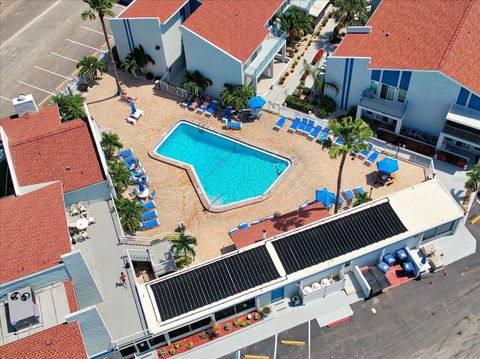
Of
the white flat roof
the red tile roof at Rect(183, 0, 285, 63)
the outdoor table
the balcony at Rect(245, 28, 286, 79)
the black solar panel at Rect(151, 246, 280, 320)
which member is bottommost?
the black solar panel at Rect(151, 246, 280, 320)

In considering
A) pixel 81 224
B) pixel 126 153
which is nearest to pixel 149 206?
pixel 81 224

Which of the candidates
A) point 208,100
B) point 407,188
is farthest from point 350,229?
point 208,100

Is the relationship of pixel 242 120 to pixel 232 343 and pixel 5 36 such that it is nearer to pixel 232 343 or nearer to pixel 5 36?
pixel 232 343

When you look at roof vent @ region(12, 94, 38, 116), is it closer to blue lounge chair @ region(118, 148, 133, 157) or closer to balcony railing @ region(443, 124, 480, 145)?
blue lounge chair @ region(118, 148, 133, 157)

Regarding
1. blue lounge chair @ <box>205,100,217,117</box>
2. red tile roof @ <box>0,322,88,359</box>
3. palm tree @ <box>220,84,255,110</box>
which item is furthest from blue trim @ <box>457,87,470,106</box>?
red tile roof @ <box>0,322,88,359</box>

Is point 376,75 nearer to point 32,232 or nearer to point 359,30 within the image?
point 359,30

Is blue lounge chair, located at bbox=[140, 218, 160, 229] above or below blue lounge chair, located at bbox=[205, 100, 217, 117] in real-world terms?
below
